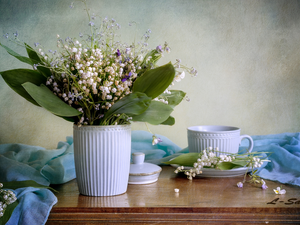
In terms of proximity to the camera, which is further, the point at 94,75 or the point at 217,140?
the point at 217,140

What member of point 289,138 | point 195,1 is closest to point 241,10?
point 195,1

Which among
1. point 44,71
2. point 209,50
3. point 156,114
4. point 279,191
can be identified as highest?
point 209,50

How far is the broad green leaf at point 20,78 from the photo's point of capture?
27.3 inches

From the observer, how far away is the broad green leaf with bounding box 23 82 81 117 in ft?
1.97

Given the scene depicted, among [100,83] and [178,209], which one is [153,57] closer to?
[100,83]

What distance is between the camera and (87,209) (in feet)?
2.14

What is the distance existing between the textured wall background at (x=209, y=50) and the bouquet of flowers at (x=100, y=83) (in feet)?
2.00

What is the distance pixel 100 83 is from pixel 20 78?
0.20 metres

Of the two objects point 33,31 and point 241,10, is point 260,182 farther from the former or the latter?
point 33,31

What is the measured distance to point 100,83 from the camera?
68 cm

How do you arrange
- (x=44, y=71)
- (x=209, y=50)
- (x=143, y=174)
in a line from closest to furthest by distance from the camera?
(x=44, y=71)
(x=143, y=174)
(x=209, y=50)

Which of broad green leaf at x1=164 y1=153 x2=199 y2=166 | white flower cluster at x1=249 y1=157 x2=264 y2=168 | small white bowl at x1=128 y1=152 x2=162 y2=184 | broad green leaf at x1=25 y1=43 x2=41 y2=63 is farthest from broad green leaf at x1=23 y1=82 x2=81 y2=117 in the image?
white flower cluster at x1=249 y1=157 x2=264 y2=168

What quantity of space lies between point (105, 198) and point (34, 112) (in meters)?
0.76

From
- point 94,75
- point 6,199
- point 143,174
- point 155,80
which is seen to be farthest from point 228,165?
point 6,199
